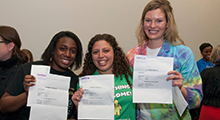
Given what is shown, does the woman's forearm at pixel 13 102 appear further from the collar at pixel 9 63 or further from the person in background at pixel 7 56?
the collar at pixel 9 63

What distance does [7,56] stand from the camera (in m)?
2.29

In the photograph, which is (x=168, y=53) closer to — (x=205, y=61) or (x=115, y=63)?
(x=115, y=63)

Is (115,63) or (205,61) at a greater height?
(205,61)

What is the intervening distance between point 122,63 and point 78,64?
588 millimetres

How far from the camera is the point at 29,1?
13.5 feet

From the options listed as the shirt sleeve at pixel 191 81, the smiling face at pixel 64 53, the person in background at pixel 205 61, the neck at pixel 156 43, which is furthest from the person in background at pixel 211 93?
the smiling face at pixel 64 53

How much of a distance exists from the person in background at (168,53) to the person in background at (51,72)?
2.62 ft

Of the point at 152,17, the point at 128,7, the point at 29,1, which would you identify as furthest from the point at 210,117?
the point at 29,1

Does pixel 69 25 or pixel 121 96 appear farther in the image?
pixel 69 25

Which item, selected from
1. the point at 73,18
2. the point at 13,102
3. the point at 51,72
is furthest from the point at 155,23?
the point at 73,18

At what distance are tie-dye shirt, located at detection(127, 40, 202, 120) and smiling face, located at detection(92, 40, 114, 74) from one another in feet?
1.75

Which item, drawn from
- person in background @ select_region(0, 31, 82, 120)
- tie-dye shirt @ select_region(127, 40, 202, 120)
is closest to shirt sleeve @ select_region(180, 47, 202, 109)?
tie-dye shirt @ select_region(127, 40, 202, 120)

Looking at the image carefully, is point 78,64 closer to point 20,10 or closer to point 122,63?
point 122,63

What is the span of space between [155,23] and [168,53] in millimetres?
333
